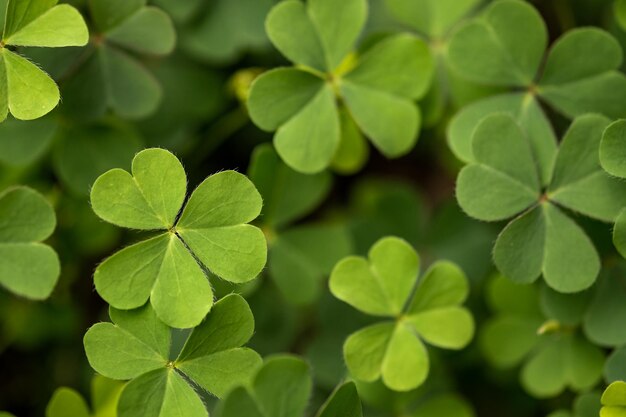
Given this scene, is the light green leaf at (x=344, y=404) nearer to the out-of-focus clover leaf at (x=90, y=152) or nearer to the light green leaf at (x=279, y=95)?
the light green leaf at (x=279, y=95)

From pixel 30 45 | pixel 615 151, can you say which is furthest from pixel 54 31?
pixel 615 151

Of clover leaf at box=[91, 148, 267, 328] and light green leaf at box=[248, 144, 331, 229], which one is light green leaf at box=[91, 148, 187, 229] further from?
light green leaf at box=[248, 144, 331, 229]

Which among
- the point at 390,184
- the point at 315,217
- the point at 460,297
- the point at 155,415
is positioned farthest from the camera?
the point at 315,217

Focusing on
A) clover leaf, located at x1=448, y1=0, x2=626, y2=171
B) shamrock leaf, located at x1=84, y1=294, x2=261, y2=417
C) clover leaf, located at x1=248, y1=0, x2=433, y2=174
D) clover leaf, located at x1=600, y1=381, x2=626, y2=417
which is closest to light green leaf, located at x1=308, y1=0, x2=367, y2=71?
clover leaf, located at x1=248, y1=0, x2=433, y2=174

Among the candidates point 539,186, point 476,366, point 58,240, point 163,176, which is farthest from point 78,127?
point 476,366

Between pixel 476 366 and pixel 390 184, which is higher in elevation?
pixel 390 184

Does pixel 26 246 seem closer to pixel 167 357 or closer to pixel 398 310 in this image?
pixel 167 357

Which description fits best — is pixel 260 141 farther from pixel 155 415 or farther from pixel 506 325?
pixel 155 415

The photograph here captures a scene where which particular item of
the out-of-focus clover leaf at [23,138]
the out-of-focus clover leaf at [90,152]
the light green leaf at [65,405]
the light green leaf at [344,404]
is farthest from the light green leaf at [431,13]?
the light green leaf at [65,405]
